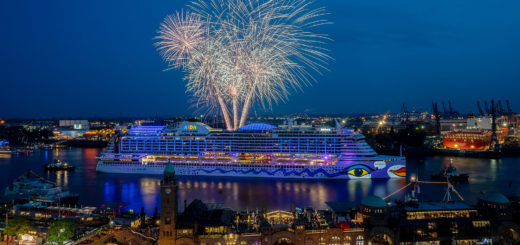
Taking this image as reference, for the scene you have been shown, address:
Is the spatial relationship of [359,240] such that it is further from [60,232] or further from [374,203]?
[60,232]

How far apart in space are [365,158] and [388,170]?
219cm

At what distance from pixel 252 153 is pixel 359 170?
10198 mm

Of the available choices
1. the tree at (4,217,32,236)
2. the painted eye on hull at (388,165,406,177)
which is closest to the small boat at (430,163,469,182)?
the painted eye on hull at (388,165,406,177)

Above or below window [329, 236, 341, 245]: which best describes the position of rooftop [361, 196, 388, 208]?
above

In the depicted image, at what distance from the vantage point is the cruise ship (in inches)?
1410

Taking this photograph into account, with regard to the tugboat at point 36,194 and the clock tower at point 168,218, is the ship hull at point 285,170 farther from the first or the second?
the clock tower at point 168,218

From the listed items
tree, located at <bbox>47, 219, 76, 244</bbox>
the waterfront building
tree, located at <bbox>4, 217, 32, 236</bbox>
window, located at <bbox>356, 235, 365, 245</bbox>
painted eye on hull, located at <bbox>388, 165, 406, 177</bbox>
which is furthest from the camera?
painted eye on hull, located at <bbox>388, 165, 406, 177</bbox>

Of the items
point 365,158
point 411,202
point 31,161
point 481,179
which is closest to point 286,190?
point 365,158

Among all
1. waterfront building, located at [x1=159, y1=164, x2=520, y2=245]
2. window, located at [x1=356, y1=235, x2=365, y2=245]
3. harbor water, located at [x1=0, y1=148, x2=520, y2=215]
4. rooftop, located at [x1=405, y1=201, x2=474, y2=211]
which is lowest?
harbor water, located at [x1=0, y1=148, x2=520, y2=215]

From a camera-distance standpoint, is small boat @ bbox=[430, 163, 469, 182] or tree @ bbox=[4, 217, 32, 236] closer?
tree @ bbox=[4, 217, 32, 236]

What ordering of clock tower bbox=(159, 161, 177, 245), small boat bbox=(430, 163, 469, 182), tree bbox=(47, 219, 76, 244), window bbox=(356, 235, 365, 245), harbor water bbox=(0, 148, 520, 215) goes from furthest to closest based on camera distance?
small boat bbox=(430, 163, 469, 182) < harbor water bbox=(0, 148, 520, 215) < tree bbox=(47, 219, 76, 244) < window bbox=(356, 235, 365, 245) < clock tower bbox=(159, 161, 177, 245)

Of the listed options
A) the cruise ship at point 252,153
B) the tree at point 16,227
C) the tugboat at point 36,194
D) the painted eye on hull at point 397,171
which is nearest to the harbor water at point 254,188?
the painted eye on hull at point 397,171

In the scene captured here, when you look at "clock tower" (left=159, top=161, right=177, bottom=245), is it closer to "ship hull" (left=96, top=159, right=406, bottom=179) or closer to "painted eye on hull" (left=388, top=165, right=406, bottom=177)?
"ship hull" (left=96, top=159, right=406, bottom=179)

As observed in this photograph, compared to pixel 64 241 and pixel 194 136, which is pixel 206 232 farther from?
pixel 194 136
